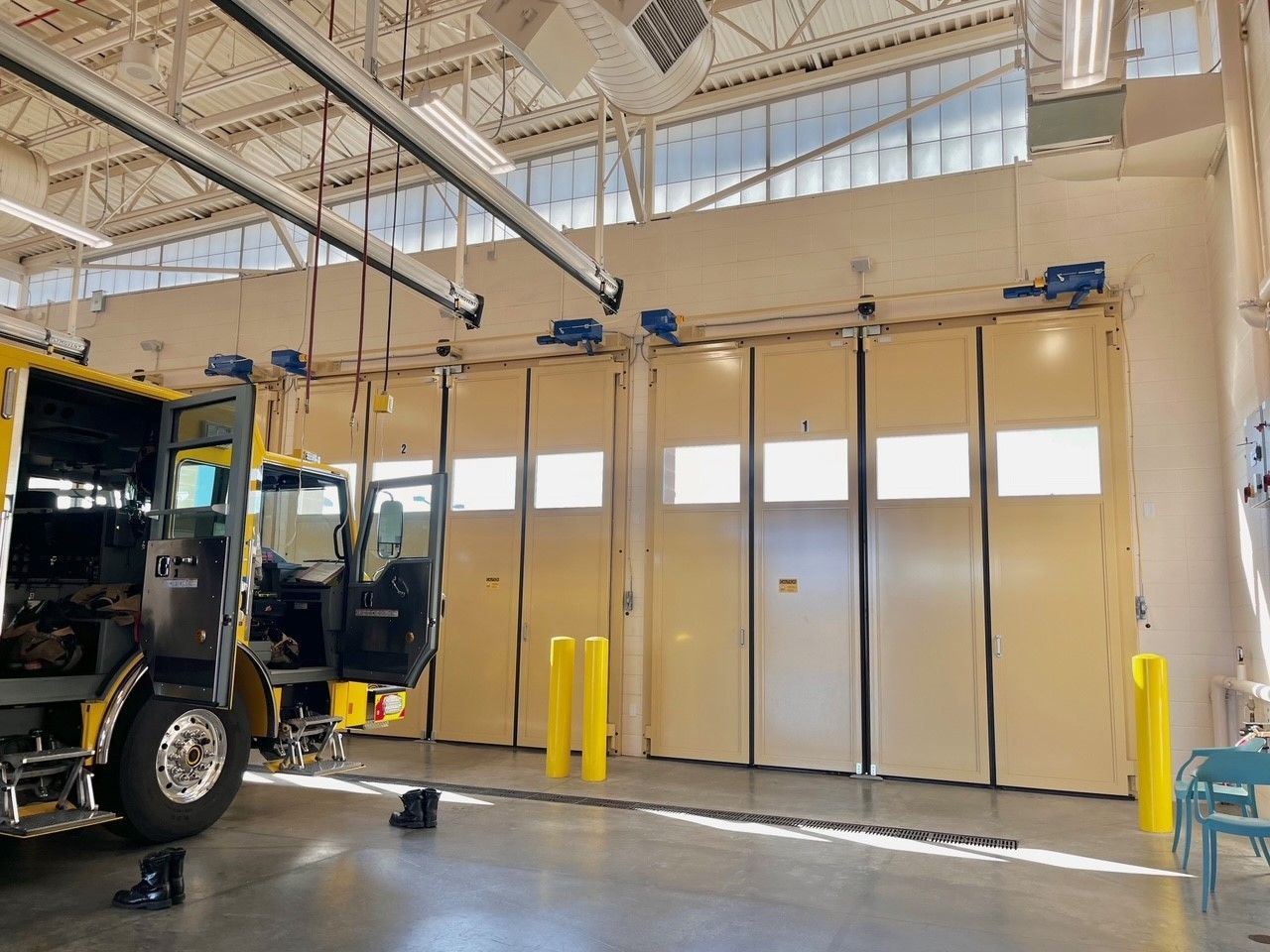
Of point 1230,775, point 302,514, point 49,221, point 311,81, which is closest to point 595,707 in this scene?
point 302,514

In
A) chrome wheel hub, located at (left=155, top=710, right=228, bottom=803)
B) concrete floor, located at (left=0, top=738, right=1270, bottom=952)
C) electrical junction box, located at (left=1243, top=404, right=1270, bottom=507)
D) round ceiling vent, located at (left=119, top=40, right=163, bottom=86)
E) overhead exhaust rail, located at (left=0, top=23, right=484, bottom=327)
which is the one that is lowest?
concrete floor, located at (left=0, top=738, right=1270, bottom=952)

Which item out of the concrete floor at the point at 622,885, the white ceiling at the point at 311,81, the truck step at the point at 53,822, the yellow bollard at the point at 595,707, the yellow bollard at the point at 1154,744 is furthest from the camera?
the white ceiling at the point at 311,81

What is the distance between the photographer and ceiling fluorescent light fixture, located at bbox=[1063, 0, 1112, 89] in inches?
170

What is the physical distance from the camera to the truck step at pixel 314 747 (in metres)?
5.46

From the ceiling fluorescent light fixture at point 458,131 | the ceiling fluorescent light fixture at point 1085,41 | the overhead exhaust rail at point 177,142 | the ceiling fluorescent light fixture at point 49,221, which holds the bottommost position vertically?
the overhead exhaust rail at point 177,142

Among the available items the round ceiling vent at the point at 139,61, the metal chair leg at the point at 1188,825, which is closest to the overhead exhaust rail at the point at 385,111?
the round ceiling vent at the point at 139,61

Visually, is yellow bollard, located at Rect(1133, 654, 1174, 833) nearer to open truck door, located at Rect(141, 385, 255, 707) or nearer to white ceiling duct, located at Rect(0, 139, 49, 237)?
open truck door, located at Rect(141, 385, 255, 707)

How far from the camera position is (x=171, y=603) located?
454 cm

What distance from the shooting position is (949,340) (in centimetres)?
792

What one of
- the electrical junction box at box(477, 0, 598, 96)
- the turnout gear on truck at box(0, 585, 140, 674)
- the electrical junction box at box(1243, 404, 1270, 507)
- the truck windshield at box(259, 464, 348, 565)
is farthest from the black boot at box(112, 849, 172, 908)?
the electrical junction box at box(1243, 404, 1270, 507)

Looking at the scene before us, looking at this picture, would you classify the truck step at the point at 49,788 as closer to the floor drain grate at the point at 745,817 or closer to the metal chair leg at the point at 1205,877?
the floor drain grate at the point at 745,817

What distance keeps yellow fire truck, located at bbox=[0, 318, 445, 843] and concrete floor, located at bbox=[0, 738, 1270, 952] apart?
0.49m

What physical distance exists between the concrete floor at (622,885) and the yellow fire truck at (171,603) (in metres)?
0.49

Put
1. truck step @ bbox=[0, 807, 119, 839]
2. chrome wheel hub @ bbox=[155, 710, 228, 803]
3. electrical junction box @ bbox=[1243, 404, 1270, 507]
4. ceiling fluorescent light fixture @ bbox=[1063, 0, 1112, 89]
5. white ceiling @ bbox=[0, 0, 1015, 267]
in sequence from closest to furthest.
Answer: truck step @ bbox=[0, 807, 119, 839]
ceiling fluorescent light fixture @ bbox=[1063, 0, 1112, 89]
chrome wheel hub @ bbox=[155, 710, 228, 803]
electrical junction box @ bbox=[1243, 404, 1270, 507]
white ceiling @ bbox=[0, 0, 1015, 267]
